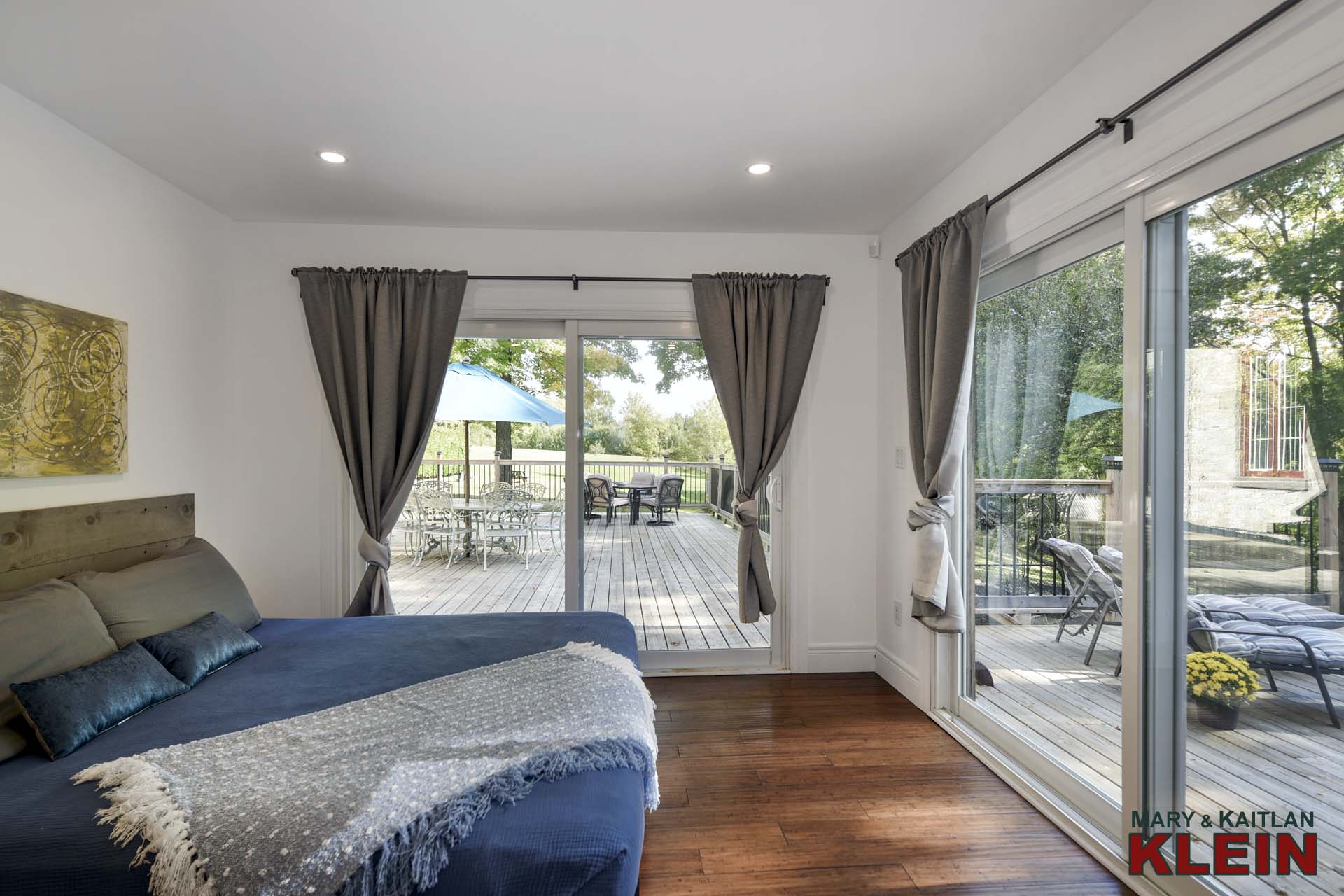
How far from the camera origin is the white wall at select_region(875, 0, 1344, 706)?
1462mm

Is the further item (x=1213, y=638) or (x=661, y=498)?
(x=661, y=498)

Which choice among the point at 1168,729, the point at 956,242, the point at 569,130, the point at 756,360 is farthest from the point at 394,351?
the point at 1168,729

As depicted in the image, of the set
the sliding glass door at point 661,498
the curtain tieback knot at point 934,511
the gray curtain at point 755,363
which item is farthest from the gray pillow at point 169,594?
the curtain tieback knot at point 934,511

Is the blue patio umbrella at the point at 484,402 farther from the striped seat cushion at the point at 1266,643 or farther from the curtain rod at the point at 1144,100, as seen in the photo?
the striped seat cushion at the point at 1266,643

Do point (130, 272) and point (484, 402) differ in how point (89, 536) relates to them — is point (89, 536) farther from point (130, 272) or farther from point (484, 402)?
point (484, 402)

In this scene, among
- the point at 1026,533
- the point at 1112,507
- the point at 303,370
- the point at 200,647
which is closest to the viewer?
the point at 1112,507

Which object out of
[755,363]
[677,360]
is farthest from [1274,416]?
[677,360]

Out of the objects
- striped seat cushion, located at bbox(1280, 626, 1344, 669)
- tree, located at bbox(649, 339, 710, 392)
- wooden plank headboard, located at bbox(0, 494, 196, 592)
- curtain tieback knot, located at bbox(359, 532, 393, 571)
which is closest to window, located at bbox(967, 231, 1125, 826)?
striped seat cushion, located at bbox(1280, 626, 1344, 669)

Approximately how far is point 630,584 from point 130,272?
2881 millimetres

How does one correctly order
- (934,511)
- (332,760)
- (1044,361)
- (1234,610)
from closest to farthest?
(332,760) < (1234,610) < (1044,361) < (934,511)

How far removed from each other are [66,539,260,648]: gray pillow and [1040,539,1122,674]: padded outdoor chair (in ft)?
10.8

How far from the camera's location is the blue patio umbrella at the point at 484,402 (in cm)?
369

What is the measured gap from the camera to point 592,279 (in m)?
3.61

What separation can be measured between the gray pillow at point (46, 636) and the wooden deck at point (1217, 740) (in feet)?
10.9
